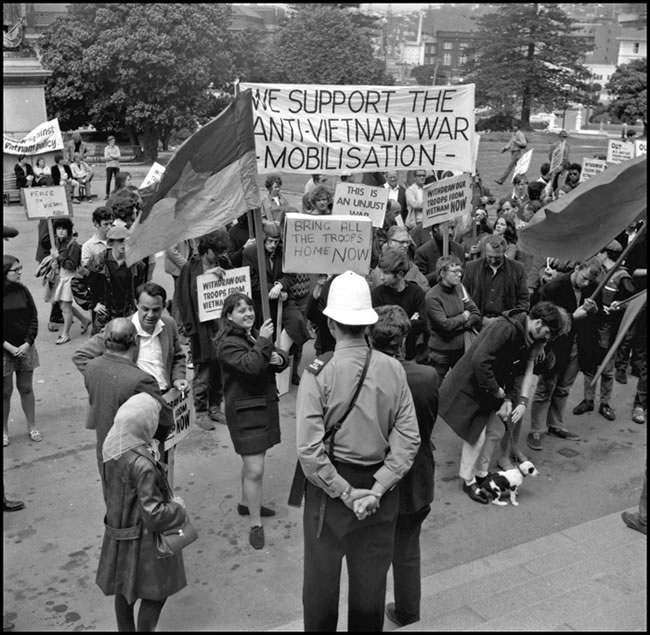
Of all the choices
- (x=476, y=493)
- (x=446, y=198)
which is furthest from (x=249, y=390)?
(x=446, y=198)

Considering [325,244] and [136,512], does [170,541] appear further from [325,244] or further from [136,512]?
[325,244]

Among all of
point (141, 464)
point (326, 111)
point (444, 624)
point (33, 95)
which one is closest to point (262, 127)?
point (326, 111)

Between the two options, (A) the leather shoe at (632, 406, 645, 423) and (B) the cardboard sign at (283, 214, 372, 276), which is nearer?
(B) the cardboard sign at (283, 214, 372, 276)

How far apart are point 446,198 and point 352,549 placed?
16.3 ft

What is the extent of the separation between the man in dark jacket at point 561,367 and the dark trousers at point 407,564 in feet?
9.85

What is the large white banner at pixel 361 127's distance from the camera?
6.46 meters

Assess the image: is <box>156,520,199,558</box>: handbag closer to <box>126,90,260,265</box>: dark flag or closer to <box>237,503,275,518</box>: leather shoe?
<box>237,503,275,518</box>: leather shoe

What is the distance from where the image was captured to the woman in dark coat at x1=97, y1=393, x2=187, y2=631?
3.99 m

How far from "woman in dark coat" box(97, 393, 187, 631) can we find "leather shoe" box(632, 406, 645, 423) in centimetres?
524

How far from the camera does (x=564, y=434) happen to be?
752cm

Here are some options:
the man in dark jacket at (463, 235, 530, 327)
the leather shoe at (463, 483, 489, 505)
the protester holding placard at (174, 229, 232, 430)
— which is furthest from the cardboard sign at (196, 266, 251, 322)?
the leather shoe at (463, 483, 489, 505)

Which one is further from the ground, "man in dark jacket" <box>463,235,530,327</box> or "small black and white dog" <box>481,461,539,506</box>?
"man in dark jacket" <box>463,235,530,327</box>

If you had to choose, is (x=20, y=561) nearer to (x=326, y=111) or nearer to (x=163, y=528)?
(x=163, y=528)

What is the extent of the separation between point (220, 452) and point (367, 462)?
10.8 ft
